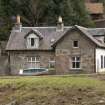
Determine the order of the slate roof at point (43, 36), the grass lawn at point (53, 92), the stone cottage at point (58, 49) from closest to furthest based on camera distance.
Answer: the grass lawn at point (53, 92) → the stone cottage at point (58, 49) → the slate roof at point (43, 36)

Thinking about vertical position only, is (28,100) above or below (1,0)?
below

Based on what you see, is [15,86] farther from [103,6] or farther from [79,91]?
[103,6]

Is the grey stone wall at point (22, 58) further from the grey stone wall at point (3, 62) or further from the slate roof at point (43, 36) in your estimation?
the grey stone wall at point (3, 62)

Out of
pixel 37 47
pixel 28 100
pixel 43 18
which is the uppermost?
pixel 43 18

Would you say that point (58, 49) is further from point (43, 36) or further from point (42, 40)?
point (43, 36)

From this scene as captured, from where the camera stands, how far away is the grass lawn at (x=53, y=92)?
26.0m

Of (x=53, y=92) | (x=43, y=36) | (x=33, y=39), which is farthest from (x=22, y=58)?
(x=53, y=92)

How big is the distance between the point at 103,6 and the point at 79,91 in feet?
305

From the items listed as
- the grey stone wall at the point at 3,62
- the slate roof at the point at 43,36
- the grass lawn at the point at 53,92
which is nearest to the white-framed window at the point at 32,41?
the slate roof at the point at 43,36

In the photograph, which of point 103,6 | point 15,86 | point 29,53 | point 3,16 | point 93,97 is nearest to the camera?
point 93,97

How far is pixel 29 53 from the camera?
224ft

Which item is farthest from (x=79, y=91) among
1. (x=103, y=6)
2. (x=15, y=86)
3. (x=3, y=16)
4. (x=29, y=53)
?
(x=103, y=6)

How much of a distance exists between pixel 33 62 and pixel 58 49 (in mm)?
4173

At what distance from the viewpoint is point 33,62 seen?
6700 cm
